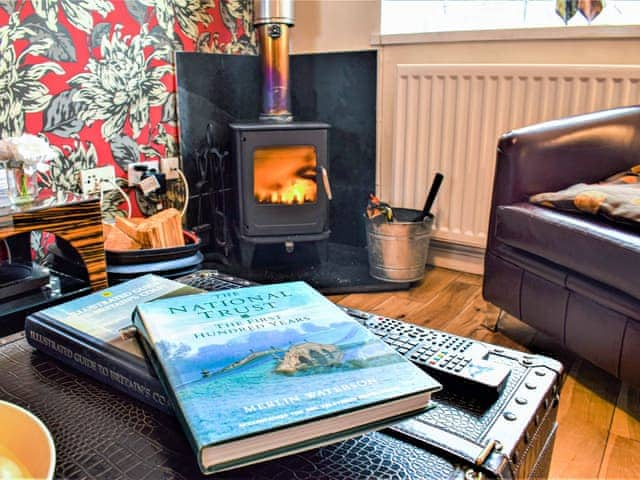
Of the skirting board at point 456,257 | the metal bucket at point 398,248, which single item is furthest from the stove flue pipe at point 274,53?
the skirting board at point 456,257

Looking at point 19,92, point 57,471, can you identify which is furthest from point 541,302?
point 19,92

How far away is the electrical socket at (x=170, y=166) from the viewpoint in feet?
7.55

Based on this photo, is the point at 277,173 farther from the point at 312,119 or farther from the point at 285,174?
the point at 312,119

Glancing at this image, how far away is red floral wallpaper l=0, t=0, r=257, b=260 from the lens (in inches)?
69.9

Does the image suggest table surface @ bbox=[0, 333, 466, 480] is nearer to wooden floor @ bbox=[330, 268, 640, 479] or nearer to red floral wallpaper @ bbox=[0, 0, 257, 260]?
wooden floor @ bbox=[330, 268, 640, 479]

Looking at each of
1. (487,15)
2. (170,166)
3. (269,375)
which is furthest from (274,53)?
(269,375)

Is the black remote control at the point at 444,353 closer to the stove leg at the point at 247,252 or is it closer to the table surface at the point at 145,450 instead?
the table surface at the point at 145,450

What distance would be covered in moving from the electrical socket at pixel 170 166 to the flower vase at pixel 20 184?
0.81 m

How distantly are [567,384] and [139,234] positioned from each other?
1.38 meters

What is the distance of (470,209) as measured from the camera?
2.26 meters

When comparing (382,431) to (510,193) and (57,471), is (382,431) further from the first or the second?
(510,193)

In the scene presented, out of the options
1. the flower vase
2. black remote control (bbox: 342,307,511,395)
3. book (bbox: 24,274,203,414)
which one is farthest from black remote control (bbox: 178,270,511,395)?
the flower vase

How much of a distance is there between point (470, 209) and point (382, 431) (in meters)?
1.76

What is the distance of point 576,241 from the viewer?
1.41 meters
